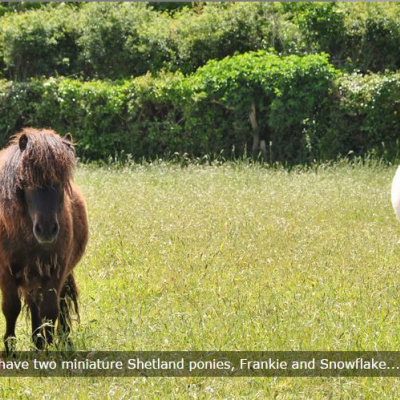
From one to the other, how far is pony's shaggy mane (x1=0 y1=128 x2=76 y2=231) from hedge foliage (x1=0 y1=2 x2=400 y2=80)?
1568 centimetres

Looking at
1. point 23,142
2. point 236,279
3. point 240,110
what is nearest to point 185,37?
point 240,110

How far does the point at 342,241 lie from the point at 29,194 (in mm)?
4919

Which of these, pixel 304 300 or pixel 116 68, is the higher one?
pixel 116 68

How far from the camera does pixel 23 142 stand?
6117 millimetres

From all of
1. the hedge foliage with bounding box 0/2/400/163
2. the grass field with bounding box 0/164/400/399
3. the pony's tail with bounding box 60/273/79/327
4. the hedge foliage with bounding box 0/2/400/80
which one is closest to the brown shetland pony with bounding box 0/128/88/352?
the grass field with bounding box 0/164/400/399

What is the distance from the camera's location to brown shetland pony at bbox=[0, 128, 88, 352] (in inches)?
235

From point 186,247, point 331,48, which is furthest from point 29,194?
point 331,48

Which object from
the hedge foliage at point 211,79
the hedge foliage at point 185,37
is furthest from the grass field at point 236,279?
the hedge foliage at point 185,37

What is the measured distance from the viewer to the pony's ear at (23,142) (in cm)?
611

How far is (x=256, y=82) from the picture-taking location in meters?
18.6

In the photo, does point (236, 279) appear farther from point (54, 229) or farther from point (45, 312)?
point (54, 229)

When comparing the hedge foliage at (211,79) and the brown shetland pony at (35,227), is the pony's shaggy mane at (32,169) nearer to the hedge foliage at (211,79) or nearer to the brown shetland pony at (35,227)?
the brown shetland pony at (35,227)

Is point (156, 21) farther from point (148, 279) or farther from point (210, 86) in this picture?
point (148, 279)

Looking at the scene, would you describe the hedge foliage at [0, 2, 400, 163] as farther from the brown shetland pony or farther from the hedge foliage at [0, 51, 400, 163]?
the brown shetland pony
